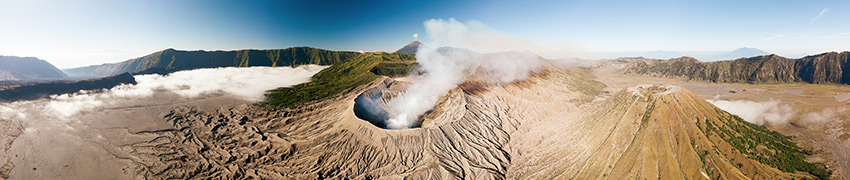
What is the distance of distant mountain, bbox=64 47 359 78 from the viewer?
15988cm

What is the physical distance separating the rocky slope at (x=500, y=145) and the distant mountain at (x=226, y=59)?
134715 millimetres

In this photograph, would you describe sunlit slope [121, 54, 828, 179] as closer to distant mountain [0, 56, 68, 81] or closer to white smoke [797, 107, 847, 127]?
white smoke [797, 107, 847, 127]

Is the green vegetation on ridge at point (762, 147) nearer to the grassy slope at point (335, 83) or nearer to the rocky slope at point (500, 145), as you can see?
the rocky slope at point (500, 145)

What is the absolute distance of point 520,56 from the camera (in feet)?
210

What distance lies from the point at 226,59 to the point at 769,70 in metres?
298

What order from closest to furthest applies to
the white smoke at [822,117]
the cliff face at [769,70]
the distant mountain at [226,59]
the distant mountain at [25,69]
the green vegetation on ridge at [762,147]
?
the green vegetation on ridge at [762,147], the white smoke at [822,117], the cliff face at [769,70], the distant mountain at [25,69], the distant mountain at [226,59]

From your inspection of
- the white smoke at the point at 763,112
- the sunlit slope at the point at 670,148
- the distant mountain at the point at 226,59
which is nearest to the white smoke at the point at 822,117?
the white smoke at the point at 763,112

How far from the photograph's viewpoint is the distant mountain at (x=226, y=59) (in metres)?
160

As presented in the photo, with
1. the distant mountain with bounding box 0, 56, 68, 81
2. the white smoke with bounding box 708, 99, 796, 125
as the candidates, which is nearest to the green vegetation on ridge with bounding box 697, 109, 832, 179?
the white smoke with bounding box 708, 99, 796, 125

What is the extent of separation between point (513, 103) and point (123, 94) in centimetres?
11577

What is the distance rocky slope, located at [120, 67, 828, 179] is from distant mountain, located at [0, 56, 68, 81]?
210652mm

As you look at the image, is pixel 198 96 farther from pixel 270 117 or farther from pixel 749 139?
pixel 749 139

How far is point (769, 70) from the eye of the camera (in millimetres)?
107188

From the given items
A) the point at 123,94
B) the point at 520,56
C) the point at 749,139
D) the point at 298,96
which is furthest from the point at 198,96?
the point at 749,139
